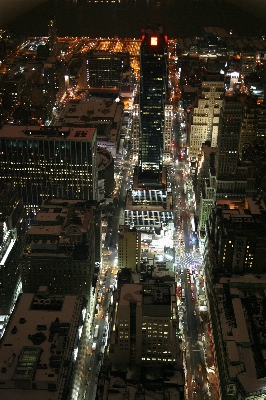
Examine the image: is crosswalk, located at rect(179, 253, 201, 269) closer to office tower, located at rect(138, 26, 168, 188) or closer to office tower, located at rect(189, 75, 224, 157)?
office tower, located at rect(138, 26, 168, 188)

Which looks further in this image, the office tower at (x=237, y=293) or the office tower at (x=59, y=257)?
the office tower at (x=59, y=257)

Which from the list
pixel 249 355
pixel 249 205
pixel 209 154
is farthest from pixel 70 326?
pixel 209 154

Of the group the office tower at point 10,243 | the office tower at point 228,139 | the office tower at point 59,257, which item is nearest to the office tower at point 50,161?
the office tower at point 10,243

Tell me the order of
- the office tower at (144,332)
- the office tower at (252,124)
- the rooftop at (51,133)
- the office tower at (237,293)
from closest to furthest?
the office tower at (237,293), the office tower at (144,332), the rooftop at (51,133), the office tower at (252,124)

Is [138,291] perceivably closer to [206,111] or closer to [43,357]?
[43,357]

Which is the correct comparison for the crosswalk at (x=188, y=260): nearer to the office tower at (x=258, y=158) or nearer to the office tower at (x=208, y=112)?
the office tower at (x=258, y=158)

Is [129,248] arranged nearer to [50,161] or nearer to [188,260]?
[188,260]

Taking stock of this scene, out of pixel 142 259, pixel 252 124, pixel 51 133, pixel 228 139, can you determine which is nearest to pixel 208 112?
pixel 252 124
